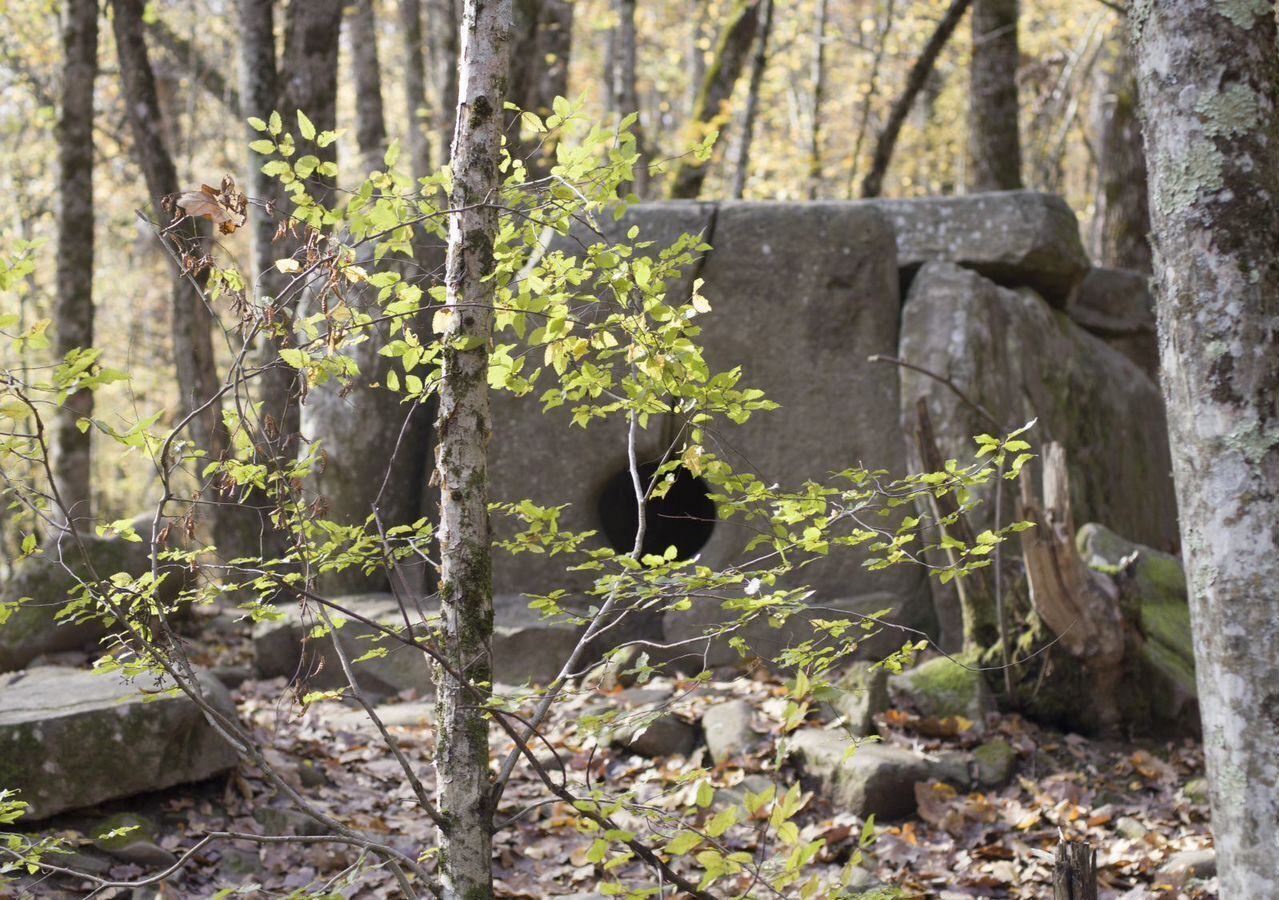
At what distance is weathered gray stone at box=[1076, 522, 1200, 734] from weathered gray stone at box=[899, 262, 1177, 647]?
0.58m

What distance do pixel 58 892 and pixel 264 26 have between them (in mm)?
6371

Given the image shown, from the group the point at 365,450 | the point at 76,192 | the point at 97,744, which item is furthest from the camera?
the point at 76,192

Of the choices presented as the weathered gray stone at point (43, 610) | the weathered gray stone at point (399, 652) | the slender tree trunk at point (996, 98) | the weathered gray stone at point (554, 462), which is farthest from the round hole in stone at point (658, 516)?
the slender tree trunk at point (996, 98)

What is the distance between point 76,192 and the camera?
28.9 feet

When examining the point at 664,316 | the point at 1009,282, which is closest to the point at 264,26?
the point at 1009,282

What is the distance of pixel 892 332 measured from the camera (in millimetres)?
7191

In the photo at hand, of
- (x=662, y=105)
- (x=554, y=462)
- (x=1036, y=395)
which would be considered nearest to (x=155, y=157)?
(x=554, y=462)

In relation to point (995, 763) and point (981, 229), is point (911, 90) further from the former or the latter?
point (995, 763)

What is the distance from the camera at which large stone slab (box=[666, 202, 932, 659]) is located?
7.00m

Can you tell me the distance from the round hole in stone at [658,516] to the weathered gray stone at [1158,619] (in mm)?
2404

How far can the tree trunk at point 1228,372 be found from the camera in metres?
2.74

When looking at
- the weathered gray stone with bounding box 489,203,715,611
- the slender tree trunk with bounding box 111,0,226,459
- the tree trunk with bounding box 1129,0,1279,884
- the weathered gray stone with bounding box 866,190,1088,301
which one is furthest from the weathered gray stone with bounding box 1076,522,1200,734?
the slender tree trunk with bounding box 111,0,226,459

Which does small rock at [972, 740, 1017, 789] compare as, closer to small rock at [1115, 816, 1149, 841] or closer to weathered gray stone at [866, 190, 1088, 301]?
small rock at [1115, 816, 1149, 841]

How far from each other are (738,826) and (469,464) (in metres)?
2.46
